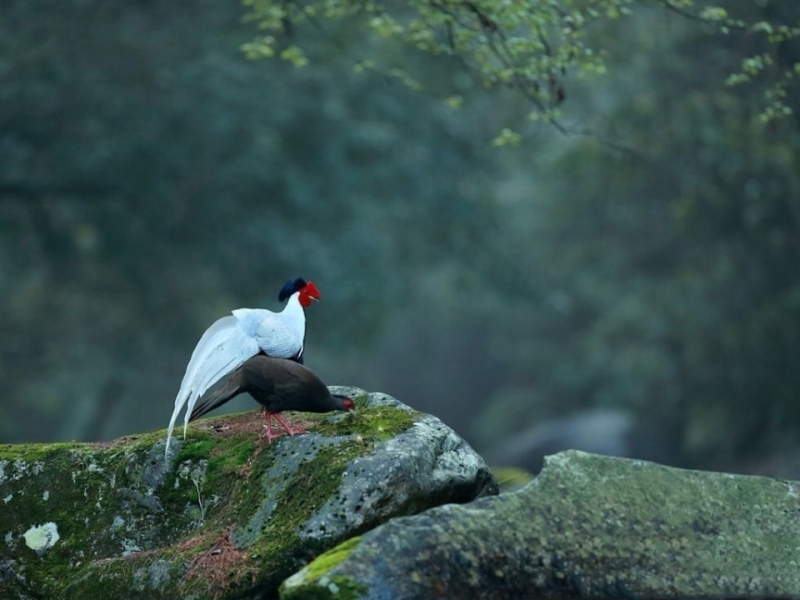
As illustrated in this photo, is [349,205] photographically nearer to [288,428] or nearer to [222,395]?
[222,395]

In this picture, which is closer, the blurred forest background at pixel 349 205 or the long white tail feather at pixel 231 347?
the long white tail feather at pixel 231 347

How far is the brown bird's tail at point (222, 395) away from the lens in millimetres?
7876

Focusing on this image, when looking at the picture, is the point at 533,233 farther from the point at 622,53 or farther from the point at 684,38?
the point at 684,38

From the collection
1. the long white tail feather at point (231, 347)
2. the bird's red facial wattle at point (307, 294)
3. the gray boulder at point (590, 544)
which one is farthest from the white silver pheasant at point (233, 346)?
the gray boulder at point (590, 544)

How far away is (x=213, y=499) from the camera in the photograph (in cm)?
767

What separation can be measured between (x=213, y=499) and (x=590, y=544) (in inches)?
90.8

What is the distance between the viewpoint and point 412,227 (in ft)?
114

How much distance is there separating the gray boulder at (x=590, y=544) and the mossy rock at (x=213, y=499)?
2.07ft

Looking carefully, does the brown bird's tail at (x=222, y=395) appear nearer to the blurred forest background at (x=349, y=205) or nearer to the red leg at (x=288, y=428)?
Result: the red leg at (x=288, y=428)

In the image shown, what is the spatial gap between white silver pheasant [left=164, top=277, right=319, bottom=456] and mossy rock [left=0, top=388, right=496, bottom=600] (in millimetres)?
335

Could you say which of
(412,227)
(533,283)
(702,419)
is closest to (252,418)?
(702,419)

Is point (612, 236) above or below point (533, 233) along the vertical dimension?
above

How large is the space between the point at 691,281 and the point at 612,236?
8.05 metres

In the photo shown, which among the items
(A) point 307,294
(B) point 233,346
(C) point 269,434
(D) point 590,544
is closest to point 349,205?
(A) point 307,294
